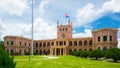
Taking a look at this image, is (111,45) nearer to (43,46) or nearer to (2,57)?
(43,46)

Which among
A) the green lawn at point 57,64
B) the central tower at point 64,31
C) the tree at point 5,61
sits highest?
the central tower at point 64,31

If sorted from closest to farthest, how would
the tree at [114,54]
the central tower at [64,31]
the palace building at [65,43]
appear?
1. the tree at [114,54]
2. the palace building at [65,43]
3. the central tower at [64,31]

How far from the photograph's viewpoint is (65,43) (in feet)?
292

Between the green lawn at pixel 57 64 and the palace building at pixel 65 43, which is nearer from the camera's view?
the green lawn at pixel 57 64

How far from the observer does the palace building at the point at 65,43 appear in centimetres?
7010

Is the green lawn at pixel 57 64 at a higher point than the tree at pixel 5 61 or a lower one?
lower

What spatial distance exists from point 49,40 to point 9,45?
2027cm

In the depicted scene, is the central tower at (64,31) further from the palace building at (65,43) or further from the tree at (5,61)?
the tree at (5,61)

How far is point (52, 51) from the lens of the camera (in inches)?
3521

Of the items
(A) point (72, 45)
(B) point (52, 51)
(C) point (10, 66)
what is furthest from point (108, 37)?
(C) point (10, 66)

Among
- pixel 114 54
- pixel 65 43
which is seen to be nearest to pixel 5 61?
pixel 114 54

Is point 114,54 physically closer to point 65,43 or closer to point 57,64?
point 57,64

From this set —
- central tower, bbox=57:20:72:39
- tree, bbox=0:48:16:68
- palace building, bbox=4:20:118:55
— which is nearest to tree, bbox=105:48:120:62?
palace building, bbox=4:20:118:55

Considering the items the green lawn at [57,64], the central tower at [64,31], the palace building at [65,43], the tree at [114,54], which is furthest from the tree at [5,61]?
the central tower at [64,31]
